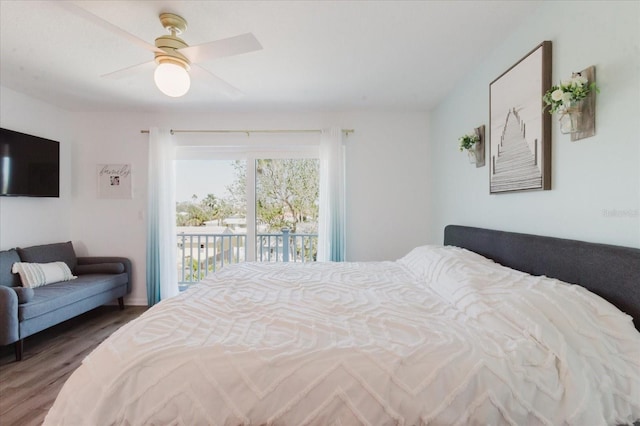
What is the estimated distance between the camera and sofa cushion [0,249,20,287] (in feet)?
9.35

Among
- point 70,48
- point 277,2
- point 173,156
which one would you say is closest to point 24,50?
point 70,48

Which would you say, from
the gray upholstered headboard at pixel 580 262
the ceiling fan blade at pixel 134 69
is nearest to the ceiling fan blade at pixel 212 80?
the ceiling fan blade at pixel 134 69

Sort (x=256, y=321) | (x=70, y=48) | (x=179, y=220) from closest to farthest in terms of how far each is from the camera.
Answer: (x=256, y=321) → (x=70, y=48) → (x=179, y=220)

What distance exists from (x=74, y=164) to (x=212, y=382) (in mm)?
4382

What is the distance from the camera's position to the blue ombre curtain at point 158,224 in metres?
3.76

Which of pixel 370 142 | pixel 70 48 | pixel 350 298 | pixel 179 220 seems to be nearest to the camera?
pixel 350 298

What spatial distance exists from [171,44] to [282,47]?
83 cm

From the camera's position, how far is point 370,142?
151 inches

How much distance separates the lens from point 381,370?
0.98 m

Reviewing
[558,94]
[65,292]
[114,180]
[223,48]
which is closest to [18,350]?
[65,292]

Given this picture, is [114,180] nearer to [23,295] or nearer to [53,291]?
[53,291]

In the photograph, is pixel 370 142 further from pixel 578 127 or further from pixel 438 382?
pixel 438 382

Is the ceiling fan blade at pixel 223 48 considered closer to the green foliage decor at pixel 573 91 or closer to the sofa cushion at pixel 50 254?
the green foliage decor at pixel 573 91

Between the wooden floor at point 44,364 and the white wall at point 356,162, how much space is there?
3.49 ft
